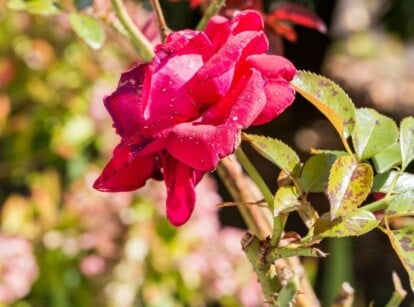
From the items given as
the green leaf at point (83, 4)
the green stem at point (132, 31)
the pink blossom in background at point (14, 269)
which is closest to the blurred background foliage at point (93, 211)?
the pink blossom in background at point (14, 269)

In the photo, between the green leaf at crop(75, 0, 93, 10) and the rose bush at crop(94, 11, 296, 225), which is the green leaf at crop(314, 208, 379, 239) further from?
the green leaf at crop(75, 0, 93, 10)

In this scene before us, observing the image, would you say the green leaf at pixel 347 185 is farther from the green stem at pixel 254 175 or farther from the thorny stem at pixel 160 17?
the thorny stem at pixel 160 17

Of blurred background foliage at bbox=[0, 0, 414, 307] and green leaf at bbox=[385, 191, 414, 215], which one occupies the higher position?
green leaf at bbox=[385, 191, 414, 215]

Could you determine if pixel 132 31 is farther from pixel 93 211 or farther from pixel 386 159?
pixel 93 211

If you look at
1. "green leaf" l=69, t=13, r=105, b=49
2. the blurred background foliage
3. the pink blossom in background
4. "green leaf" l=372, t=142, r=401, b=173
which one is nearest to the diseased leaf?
"green leaf" l=69, t=13, r=105, b=49

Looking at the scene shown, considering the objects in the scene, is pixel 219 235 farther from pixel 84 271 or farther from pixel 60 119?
pixel 60 119

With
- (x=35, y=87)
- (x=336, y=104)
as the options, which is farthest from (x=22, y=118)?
(x=336, y=104)

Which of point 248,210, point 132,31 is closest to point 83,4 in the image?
point 132,31
